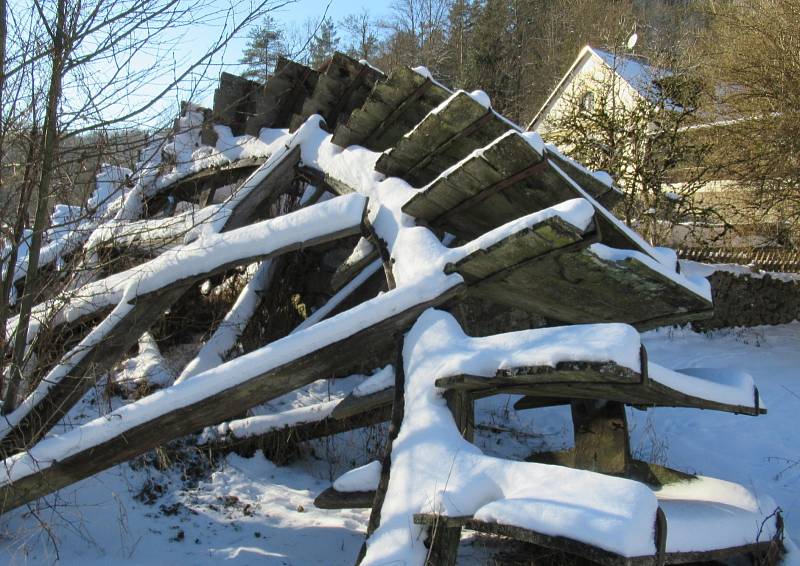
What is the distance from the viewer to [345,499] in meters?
3.21

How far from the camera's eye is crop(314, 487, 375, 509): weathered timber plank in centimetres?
315

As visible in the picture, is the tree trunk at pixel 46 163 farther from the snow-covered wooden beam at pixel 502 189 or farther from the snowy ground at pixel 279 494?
the snow-covered wooden beam at pixel 502 189

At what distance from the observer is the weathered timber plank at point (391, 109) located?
507 cm

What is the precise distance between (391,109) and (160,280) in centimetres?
238

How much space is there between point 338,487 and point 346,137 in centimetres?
329

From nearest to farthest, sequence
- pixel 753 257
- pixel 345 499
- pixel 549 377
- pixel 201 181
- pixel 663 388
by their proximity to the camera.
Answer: pixel 549 377
pixel 663 388
pixel 345 499
pixel 201 181
pixel 753 257

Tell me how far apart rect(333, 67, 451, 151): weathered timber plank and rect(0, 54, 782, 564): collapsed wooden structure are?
0.05ft

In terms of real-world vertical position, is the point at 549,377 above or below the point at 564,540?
above

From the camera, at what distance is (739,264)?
12.4 m

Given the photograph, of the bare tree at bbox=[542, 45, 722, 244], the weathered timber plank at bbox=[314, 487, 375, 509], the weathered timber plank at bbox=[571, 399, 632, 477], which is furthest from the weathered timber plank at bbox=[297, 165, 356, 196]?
the bare tree at bbox=[542, 45, 722, 244]

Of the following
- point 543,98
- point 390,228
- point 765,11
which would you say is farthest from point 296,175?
point 543,98

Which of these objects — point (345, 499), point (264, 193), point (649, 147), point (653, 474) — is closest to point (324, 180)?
point (264, 193)

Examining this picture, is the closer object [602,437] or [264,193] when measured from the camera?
[602,437]

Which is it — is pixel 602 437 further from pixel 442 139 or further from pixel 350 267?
pixel 442 139
